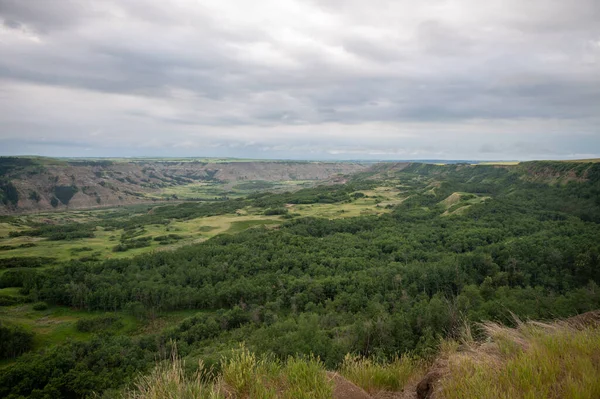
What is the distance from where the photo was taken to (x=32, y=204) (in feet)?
510

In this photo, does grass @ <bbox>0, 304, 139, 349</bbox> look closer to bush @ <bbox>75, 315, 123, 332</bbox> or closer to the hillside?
bush @ <bbox>75, 315, 123, 332</bbox>

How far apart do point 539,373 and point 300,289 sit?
166 feet

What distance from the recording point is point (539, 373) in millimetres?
4418

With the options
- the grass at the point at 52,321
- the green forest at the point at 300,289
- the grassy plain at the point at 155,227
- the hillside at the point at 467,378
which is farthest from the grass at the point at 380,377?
the grassy plain at the point at 155,227

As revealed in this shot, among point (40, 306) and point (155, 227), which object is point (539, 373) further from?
point (155, 227)

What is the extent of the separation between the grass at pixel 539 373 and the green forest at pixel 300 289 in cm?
1373

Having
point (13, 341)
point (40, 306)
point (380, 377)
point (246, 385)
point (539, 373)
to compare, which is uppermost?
point (539, 373)

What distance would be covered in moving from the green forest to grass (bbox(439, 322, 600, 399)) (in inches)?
540

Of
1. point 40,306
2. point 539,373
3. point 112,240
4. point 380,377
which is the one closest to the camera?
point 539,373

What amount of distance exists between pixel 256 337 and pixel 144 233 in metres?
73.1

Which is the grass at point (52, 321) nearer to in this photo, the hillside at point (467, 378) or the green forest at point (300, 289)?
the green forest at point (300, 289)

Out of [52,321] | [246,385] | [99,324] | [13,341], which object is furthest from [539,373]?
[52,321]

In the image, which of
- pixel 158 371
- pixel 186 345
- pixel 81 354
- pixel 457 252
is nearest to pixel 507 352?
pixel 158 371

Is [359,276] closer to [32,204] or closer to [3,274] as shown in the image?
[3,274]
